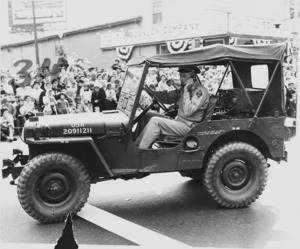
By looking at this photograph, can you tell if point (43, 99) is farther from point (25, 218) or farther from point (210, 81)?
point (25, 218)

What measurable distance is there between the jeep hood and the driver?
0.33 m

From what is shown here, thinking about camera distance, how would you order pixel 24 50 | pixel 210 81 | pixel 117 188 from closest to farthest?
pixel 117 188 → pixel 210 81 → pixel 24 50

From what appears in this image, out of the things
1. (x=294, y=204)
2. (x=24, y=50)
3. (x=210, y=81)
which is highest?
(x=24, y=50)

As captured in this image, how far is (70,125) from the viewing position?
4793mm

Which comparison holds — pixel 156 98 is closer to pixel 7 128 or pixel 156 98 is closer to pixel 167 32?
Result: pixel 7 128

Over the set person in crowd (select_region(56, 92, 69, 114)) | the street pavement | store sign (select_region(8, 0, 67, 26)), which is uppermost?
store sign (select_region(8, 0, 67, 26))

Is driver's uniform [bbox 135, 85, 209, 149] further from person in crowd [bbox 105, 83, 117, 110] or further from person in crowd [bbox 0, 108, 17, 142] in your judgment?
person in crowd [bbox 105, 83, 117, 110]

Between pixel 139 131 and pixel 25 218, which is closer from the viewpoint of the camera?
pixel 25 218

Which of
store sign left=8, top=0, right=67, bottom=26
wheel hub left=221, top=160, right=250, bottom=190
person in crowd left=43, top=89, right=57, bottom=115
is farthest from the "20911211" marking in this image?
person in crowd left=43, top=89, right=57, bottom=115

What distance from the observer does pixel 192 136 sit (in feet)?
16.4

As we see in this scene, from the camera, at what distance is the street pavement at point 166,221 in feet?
13.6

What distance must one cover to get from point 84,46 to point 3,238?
24257 millimetres

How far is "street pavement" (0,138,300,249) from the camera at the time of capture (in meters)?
4.16

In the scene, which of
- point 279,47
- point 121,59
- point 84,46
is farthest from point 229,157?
point 84,46
